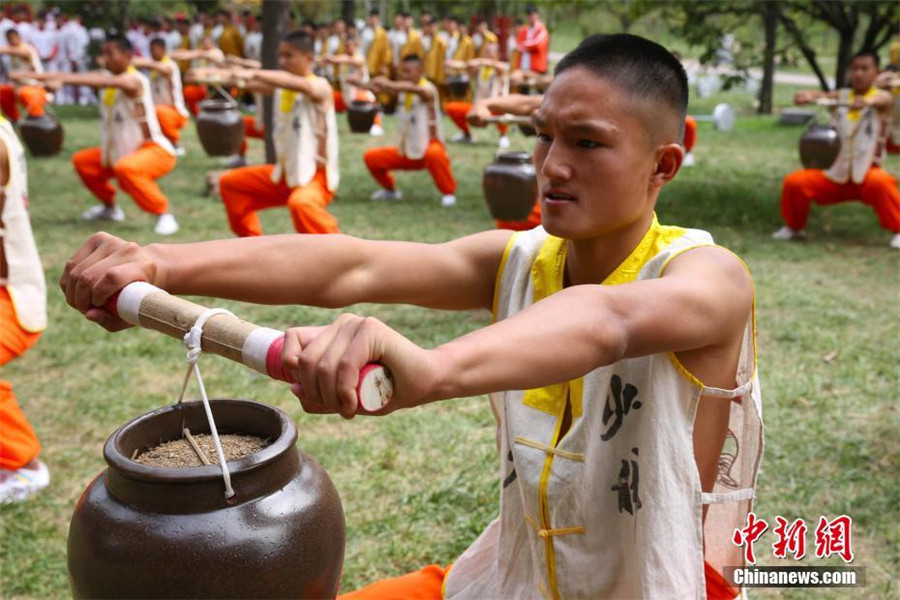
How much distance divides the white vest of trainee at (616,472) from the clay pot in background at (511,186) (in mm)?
4008

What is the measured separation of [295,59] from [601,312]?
618 centimetres

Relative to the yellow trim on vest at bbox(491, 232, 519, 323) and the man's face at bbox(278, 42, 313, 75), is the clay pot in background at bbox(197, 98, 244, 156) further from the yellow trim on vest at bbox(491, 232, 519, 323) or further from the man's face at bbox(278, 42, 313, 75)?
the yellow trim on vest at bbox(491, 232, 519, 323)

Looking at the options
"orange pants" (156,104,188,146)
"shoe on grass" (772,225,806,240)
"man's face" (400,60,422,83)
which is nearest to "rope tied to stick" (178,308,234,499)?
"shoe on grass" (772,225,806,240)

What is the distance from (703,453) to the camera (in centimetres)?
196

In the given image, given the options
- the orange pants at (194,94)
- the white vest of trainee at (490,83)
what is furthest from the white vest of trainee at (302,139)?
the orange pants at (194,94)

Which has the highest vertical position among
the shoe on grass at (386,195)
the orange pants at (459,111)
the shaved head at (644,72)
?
the shaved head at (644,72)

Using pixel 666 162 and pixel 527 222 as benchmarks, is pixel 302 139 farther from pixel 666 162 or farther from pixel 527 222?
pixel 666 162

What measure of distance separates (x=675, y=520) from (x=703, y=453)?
0.21 meters

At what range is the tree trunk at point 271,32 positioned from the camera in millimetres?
9789

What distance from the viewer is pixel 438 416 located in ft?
15.0

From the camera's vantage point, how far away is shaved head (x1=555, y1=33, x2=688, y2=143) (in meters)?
1.86

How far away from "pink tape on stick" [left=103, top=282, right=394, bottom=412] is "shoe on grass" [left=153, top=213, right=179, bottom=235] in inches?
293

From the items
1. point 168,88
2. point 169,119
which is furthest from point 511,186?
point 168,88

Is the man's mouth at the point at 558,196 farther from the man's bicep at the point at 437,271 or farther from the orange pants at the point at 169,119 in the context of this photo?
the orange pants at the point at 169,119
